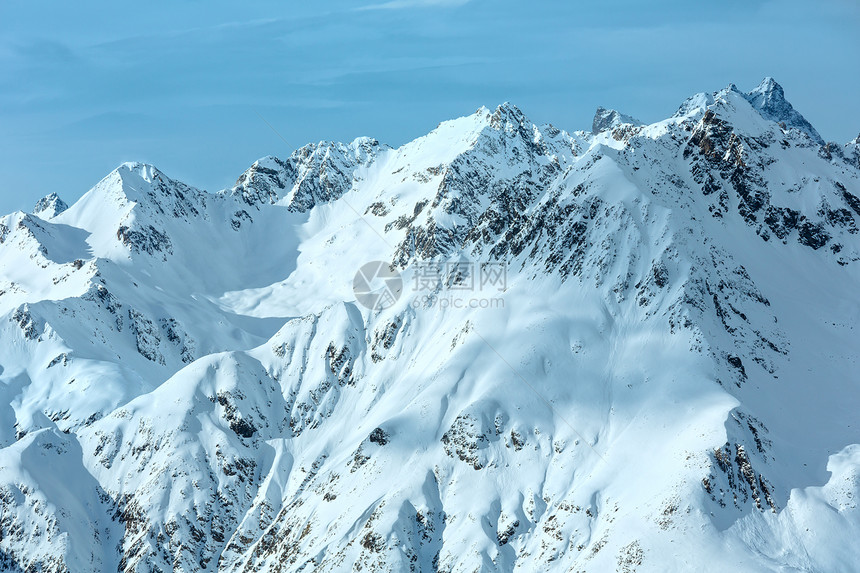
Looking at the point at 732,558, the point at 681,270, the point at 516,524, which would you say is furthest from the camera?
the point at 681,270

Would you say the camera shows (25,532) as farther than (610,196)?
No

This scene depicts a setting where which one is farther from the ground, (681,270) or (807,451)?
(681,270)

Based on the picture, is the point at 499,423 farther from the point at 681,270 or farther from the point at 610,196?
the point at 610,196

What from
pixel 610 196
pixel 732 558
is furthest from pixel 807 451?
pixel 610 196

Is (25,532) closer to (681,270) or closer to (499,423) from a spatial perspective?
(499,423)

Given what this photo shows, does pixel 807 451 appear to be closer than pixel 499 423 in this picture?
Yes

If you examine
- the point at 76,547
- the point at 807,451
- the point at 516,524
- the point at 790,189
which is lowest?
the point at 76,547

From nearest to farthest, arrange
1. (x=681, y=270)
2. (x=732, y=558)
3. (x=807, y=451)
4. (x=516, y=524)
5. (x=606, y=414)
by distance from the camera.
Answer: (x=732, y=558) < (x=807, y=451) < (x=516, y=524) < (x=606, y=414) < (x=681, y=270)

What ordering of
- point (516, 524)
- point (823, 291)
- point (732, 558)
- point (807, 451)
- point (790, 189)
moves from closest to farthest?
point (732, 558) → point (807, 451) → point (516, 524) → point (823, 291) → point (790, 189)

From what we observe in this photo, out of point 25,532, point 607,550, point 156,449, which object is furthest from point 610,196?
point 25,532
